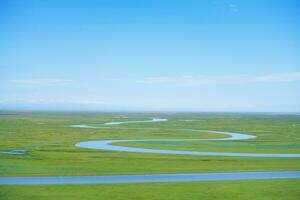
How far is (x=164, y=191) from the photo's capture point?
23641mm

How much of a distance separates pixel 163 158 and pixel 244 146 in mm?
15591

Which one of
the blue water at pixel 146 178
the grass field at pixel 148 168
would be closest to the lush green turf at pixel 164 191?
the grass field at pixel 148 168

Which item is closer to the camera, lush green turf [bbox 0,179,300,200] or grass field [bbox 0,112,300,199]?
lush green turf [bbox 0,179,300,200]

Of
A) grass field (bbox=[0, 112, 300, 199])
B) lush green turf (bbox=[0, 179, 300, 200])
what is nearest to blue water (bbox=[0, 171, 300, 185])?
grass field (bbox=[0, 112, 300, 199])

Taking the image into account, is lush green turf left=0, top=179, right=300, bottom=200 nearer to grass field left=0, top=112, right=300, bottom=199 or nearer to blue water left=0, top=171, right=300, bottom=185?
grass field left=0, top=112, right=300, bottom=199

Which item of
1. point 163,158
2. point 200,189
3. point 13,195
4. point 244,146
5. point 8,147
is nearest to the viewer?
point 13,195

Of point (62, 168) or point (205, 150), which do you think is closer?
point (62, 168)

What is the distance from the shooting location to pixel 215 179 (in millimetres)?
27516

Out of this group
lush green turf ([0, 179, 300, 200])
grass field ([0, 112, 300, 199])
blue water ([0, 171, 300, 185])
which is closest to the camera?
lush green turf ([0, 179, 300, 200])

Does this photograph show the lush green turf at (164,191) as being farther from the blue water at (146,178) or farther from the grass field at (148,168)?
the blue water at (146,178)

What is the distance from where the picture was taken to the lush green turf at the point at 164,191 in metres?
22.2

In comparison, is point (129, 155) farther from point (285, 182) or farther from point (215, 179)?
point (285, 182)

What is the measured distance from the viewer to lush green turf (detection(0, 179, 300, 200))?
22203mm

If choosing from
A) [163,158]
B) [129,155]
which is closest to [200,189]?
[163,158]
